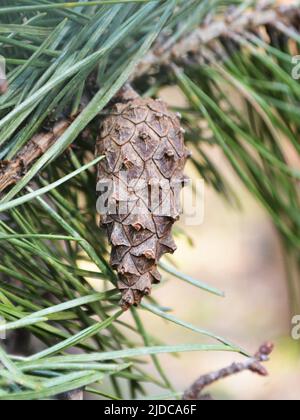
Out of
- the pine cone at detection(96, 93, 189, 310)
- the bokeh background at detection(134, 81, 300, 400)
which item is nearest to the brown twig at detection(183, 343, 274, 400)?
the pine cone at detection(96, 93, 189, 310)

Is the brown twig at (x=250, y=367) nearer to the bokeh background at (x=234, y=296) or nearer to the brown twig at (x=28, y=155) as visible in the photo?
the brown twig at (x=28, y=155)

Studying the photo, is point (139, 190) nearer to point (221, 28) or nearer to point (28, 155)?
point (28, 155)

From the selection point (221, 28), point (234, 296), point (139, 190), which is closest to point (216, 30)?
point (221, 28)

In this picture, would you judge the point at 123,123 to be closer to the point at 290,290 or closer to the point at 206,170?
the point at 206,170

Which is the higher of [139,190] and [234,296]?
[234,296]

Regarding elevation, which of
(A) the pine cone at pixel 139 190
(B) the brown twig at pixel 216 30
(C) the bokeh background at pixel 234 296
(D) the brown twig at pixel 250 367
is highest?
(C) the bokeh background at pixel 234 296

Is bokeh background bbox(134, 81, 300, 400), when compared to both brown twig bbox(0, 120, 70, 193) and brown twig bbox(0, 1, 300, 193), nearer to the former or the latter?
brown twig bbox(0, 1, 300, 193)

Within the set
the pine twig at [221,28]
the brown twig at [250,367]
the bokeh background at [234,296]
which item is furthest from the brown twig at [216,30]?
the bokeh background at [234,296]
